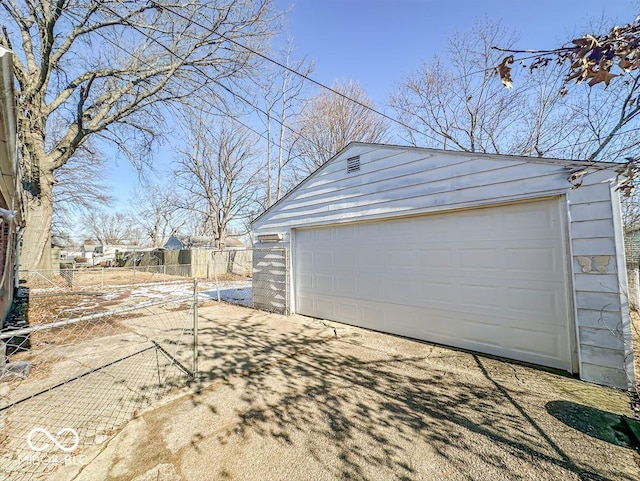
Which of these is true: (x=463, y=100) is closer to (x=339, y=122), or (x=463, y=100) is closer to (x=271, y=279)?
(x=339, y=122)

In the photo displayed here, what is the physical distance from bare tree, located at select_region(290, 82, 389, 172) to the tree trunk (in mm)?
10896

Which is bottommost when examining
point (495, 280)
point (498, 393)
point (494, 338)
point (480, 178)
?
point (498, 393)

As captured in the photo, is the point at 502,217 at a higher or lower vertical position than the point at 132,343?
higher

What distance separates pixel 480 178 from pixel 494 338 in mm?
2237

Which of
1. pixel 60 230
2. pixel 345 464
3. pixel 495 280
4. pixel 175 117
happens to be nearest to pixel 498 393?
pixel 495 280

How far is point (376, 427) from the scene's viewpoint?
2.33m

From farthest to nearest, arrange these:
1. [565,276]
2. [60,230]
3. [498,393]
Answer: [60,230] < [565,276] < [498,393]

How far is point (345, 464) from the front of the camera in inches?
75.9

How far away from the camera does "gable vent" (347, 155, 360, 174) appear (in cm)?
524

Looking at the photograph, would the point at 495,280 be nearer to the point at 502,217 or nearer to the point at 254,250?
the point at 502,217

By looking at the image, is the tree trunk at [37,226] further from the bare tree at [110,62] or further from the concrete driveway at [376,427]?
the concrete driveway at [376,427]

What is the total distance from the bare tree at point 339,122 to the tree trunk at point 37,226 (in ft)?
35.7

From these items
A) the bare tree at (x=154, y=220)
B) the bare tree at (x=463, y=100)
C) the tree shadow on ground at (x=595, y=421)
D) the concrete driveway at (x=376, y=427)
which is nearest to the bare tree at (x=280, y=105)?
the bare tree at (x=463, y=100)

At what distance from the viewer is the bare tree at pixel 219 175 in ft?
60.7
